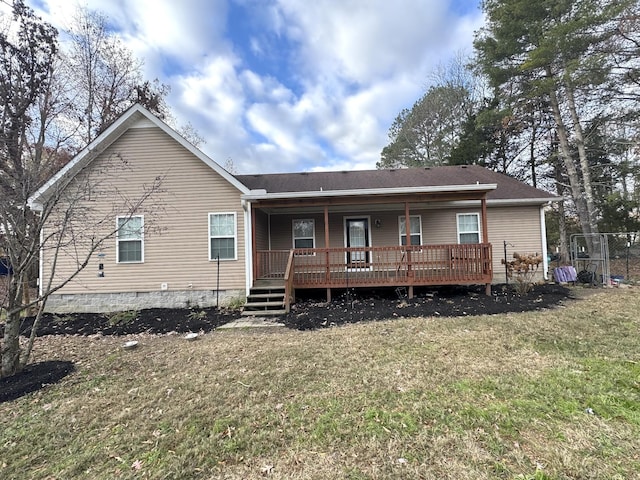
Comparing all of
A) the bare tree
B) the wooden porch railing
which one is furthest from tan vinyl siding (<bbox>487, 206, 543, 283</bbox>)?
the bare tree

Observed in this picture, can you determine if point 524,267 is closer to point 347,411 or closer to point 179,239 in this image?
point 347,411

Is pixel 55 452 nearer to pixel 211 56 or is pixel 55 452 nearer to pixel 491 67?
pixel 211 56

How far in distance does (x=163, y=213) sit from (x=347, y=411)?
7.99 meters

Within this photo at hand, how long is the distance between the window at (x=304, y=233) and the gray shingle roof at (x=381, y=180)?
1461mm

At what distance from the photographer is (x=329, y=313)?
746cm

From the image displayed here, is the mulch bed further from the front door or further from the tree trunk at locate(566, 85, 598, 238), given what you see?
the tree trunk at locate(566, 85, 598, 238)

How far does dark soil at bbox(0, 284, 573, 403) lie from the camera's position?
6846 mm

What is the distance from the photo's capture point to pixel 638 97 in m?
11.7

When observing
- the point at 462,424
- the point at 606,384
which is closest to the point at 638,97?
the point at 606,384

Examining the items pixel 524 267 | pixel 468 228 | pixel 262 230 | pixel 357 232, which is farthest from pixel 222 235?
pixel 524 267

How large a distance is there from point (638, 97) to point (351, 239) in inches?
A: 490

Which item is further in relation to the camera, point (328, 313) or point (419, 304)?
point (419, 304)

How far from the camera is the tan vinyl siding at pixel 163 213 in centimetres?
882

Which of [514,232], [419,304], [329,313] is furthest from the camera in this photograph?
[514,232]
